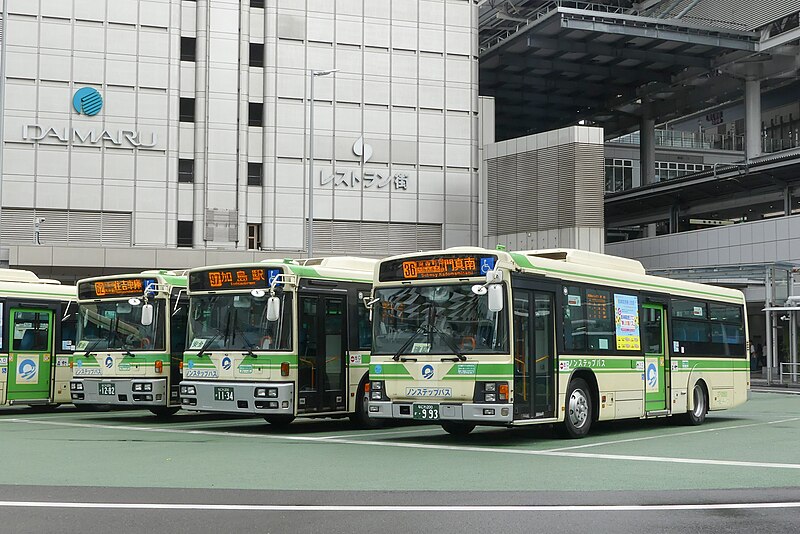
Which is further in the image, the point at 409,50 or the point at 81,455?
the point at 409,50

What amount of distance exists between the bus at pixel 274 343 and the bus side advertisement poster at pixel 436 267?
2.39m

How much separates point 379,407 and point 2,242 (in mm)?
34650

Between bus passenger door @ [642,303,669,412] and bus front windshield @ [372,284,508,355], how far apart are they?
16.4 ft

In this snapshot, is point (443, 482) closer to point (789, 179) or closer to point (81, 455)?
point (81, 455)

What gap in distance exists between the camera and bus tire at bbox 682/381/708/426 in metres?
21.7

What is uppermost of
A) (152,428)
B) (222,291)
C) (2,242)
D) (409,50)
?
(409,50)

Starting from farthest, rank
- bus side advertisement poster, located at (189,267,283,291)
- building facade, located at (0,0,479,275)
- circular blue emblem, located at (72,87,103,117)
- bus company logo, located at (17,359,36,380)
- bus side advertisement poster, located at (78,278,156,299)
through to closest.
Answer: circular blue emblem, located at (72,87,103,117), building facade, located at (0,0,479,275), bus company logo, located at (17,359,36,380), bus side advertisement poster, located at (78,278,156,299), bus side advertisement poster, located at (189,267,283,291)

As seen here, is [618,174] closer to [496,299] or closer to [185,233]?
[185,233]

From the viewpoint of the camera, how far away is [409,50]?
53875 millimetres

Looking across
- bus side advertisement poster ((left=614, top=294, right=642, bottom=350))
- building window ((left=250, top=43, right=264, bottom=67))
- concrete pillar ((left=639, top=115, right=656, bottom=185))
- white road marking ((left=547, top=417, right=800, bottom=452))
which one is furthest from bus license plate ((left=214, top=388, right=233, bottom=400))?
concrete pillar ((left=639, top=115, right=656, bottom=185))

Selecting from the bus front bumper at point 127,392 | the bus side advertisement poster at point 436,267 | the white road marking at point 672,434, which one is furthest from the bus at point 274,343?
the white road marking at point 672,434

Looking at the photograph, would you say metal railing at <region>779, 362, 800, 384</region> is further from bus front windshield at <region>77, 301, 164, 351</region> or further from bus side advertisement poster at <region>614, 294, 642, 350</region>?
bus front windshield at <region>77, 301, 164, 351</region>

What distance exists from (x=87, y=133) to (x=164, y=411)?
94.6 ft

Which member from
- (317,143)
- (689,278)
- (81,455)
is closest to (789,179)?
(689,278)
